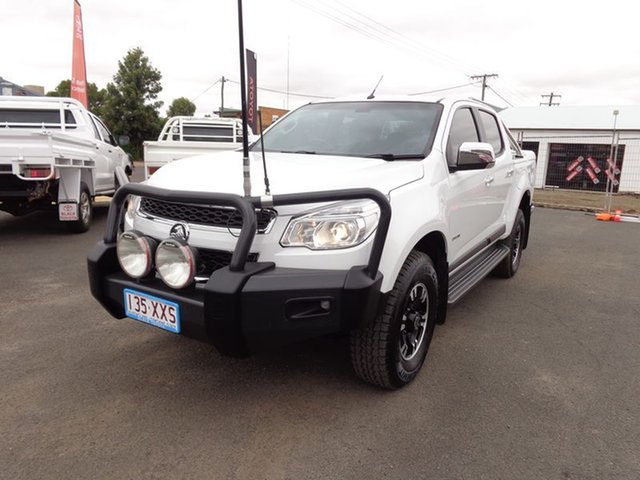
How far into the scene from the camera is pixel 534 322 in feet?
13.8

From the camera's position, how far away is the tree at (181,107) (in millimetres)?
61681

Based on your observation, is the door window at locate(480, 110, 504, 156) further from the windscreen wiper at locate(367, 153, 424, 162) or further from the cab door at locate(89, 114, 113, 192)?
the cab door at locate(89, 114, 113, 192)

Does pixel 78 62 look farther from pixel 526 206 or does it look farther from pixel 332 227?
pixel 332 227

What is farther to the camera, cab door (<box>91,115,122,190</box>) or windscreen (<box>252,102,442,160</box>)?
cab door (<box>91,115,122,190</box>)

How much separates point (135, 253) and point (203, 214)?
0.41 metres

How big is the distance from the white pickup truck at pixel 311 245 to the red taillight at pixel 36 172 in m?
3.85

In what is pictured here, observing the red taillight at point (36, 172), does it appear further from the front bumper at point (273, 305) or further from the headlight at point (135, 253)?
the front bumper at point (273, 305)

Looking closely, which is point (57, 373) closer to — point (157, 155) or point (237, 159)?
point (237, 159)

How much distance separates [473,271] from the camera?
166 inches

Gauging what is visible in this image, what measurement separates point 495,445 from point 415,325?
81 centimetres

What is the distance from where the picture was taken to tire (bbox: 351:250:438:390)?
2.64m

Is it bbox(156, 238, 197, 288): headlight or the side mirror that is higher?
the side mirror

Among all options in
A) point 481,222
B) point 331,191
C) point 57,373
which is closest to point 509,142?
point 481,222

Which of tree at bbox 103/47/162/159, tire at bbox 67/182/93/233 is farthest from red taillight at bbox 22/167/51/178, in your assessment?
tree at bbox 103/47/162/159
